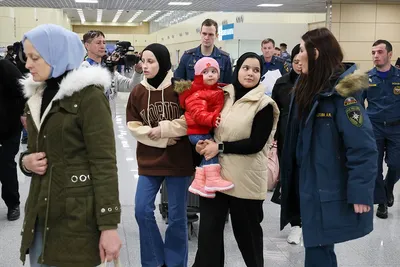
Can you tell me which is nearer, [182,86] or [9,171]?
[182,86]

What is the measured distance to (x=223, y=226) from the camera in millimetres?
2928

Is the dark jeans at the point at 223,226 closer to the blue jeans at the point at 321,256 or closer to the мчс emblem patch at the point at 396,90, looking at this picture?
the blue jeans at the point at 321,256

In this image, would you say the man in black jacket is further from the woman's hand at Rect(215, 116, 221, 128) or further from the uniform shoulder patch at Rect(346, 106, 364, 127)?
the uniform shoulder patch at Rect(346, 106, 364, 127)

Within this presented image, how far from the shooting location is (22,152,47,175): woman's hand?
6.22 ft

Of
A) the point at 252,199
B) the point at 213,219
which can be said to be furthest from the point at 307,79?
the point at 213,219

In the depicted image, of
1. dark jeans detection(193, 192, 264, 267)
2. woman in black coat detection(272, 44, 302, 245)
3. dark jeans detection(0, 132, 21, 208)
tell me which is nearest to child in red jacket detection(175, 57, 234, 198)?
dark jeans detection(193, 192, 264, 267)

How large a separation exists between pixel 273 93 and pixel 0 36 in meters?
15.3

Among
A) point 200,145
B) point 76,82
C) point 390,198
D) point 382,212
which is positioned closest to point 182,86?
point 200,145

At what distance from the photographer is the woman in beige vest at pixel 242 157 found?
2824 mm

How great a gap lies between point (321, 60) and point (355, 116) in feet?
1.13

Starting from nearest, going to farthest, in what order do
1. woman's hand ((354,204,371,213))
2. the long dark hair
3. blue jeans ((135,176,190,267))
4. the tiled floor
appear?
woman's hand ((354,204,371,213))
the long dark hair
blue jeans ((135,176,190,267))
the tiled floor

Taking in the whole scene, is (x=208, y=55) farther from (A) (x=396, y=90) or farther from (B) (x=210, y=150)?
(A) (x=396, y=90)

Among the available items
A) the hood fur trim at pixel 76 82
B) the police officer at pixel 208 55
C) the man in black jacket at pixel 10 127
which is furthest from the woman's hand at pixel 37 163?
the police officer at pixel 208 55

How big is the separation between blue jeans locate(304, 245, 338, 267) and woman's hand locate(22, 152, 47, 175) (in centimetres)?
146
